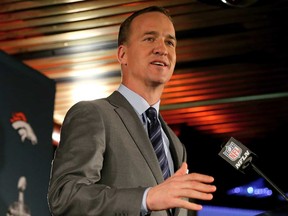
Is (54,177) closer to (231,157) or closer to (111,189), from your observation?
(111,189)

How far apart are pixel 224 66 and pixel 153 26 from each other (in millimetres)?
3944

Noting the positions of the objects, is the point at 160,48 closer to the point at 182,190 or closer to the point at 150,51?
the point at 150,51

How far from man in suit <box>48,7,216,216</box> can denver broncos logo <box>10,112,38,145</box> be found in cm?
268

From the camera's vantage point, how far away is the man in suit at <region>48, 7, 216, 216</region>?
2.06m

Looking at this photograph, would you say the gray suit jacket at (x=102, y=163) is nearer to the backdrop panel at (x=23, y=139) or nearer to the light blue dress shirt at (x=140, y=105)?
the light blue dress shirt at (x=140, y=105)

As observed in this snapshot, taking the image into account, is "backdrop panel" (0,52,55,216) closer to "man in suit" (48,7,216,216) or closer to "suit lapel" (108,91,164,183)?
"man in suit" (48,7,216,216)

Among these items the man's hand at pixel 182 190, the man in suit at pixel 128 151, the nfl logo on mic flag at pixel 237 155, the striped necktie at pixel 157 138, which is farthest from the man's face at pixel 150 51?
the man's hand at pixel 182 190

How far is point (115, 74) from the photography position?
6.88 meters

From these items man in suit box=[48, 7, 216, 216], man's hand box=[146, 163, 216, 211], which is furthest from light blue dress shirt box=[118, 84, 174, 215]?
man's hand box=[146, 163, 216, 211]

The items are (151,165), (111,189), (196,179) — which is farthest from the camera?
(151,165)

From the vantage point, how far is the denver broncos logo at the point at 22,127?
5398 mm

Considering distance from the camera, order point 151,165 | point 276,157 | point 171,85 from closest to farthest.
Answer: point 151,165 < point 171,85 < point 276,157

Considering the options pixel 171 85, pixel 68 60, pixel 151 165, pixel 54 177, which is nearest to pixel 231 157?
pixel 151 165

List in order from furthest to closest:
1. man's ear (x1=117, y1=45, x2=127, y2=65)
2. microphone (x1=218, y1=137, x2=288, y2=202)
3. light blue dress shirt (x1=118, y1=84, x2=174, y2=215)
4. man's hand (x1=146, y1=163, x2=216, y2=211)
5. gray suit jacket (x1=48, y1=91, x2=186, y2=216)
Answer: man's ear (x1=117, y1=45, x2=127, y2=65) → light blue dress shirt (x1=118, y1=84, x2=174, y2=215) → microphone (x1=218, y1=137, x2=288, y2=202) → gray suit jacket (x1=48, y1=91, x2=186, y2=216) → man's hand (x1=146, y1=163, x2=216, y2=211)
